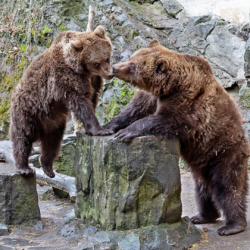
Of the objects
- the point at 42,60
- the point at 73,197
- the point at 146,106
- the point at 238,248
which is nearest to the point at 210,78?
the point at 146,106

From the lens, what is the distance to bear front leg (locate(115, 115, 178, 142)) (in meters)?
4.00

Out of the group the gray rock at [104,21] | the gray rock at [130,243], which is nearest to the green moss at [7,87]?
the gray rock at [104,21]

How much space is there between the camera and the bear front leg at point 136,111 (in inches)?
188

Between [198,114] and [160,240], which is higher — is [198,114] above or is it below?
above

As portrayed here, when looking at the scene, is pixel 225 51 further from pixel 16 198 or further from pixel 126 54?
pixel 16 198

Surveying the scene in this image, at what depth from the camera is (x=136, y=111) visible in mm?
4828

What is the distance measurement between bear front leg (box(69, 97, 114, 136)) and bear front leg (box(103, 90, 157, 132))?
36 centimetres

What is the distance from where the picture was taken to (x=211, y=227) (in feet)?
16.2

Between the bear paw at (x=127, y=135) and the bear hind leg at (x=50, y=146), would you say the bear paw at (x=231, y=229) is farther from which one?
the bear hind leg at (x=50, y=146)

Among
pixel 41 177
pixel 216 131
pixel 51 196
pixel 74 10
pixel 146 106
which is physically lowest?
pixel 51 196

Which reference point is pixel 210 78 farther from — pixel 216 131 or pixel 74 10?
pixel 74 10

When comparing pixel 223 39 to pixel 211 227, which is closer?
pixel 211 227

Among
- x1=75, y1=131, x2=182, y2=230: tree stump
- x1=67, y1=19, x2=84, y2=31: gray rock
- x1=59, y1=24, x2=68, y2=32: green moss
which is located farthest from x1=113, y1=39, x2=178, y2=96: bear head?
x1=59, y1=24, x2=68, y2=32: green moss

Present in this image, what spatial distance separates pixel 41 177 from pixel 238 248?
4345 millimetres
